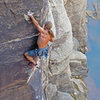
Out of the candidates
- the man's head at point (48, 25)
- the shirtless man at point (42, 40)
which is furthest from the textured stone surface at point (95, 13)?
the man's head at point (48, 25)

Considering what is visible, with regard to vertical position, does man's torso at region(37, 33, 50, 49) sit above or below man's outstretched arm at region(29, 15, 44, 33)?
below

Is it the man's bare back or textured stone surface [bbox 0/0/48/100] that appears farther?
the man's bare back

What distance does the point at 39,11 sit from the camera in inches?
117

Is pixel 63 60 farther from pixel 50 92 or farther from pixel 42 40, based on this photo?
pixel 42 40

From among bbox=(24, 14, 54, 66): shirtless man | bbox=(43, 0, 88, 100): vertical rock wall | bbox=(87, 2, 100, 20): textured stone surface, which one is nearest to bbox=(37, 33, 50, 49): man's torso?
bbox=(24, 14, 54, 66): shirtless man

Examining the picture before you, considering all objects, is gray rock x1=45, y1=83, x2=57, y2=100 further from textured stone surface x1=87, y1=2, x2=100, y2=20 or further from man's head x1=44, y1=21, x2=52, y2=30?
textured stone surface x1=87, y1=2, x2=100, y2=20

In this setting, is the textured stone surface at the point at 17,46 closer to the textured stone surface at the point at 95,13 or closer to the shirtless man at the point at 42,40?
the shirtless man at the point at 42,40

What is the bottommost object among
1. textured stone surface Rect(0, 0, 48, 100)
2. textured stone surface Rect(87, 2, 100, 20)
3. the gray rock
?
the gray rock

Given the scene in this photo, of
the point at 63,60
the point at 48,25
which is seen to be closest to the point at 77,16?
the point at 63,60

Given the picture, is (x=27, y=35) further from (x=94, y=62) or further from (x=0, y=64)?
(x=94, y=62)

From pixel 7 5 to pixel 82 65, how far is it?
888 centimetres

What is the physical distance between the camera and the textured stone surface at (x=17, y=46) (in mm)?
2781

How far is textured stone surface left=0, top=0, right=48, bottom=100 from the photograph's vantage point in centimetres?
278

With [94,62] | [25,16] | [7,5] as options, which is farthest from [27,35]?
[94,62]
